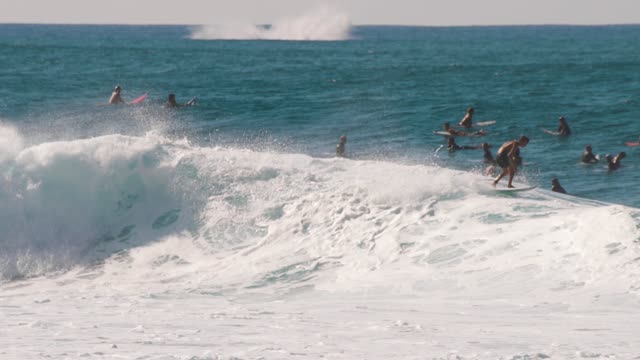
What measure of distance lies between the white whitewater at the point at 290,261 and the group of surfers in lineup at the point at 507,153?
2.56ft

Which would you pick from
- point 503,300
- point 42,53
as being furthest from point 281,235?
point 42,53

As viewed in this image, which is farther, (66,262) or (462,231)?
(66,262)

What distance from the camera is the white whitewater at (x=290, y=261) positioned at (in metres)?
12.4

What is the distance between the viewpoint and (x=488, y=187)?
1923 centimetres

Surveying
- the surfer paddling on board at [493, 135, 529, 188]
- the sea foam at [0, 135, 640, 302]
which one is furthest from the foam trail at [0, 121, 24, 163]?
the surfer paddling on board at [493, 135, 529, 188]

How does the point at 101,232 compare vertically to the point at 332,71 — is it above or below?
below

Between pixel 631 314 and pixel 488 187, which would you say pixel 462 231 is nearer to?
pixel 488 187

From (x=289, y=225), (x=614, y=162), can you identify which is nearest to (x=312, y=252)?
(x=289, y=225)

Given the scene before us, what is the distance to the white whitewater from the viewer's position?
1239 cm

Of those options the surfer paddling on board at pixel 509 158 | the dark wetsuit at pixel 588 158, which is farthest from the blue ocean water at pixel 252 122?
the surfer paddling on board at pixel 509 158

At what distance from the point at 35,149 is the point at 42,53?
7740cm

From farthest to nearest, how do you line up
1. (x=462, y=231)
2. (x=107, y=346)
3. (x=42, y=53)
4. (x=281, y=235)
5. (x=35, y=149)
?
(x=42, y=53) < (x=35, y=149) < (x=281, y=235) < (x=462, y=231) < (x=107, y=346)

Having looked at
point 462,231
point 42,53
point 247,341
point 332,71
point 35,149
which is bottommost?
point 247,341

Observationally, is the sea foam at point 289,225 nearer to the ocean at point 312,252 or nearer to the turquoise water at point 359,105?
the ocean at point 312,252
